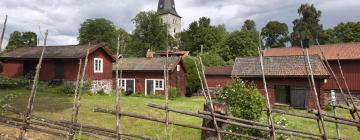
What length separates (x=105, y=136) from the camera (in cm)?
707

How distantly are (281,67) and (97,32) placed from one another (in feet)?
180

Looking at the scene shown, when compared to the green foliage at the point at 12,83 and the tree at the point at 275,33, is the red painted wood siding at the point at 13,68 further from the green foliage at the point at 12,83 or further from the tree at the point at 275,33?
the tree at the point at 275,33

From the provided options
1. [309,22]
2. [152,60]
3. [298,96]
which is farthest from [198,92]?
[309,22]

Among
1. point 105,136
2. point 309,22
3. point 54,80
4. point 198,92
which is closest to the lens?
point 105,136

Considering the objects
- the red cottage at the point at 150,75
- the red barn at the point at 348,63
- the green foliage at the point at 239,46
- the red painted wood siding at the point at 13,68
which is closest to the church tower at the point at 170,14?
the green foliage at the point at 239,46

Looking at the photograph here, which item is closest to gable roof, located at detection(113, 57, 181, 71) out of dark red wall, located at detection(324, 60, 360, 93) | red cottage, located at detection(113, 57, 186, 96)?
red cottage, located at detection(113, 57, 186, 96)

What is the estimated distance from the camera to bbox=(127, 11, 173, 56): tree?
207 ft

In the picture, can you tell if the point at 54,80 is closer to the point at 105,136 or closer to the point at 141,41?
the point at 105,136

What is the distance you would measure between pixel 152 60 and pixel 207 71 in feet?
23.6

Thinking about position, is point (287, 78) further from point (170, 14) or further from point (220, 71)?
point (170, 14)

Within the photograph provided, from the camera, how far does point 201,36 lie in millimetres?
60750

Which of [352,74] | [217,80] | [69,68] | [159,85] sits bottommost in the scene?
[159,85]

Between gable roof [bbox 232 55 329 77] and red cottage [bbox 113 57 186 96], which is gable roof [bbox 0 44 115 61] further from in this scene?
gable roof [bbox 232 55 329 77]

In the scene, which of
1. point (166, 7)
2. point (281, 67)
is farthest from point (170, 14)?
point (281, 67)
